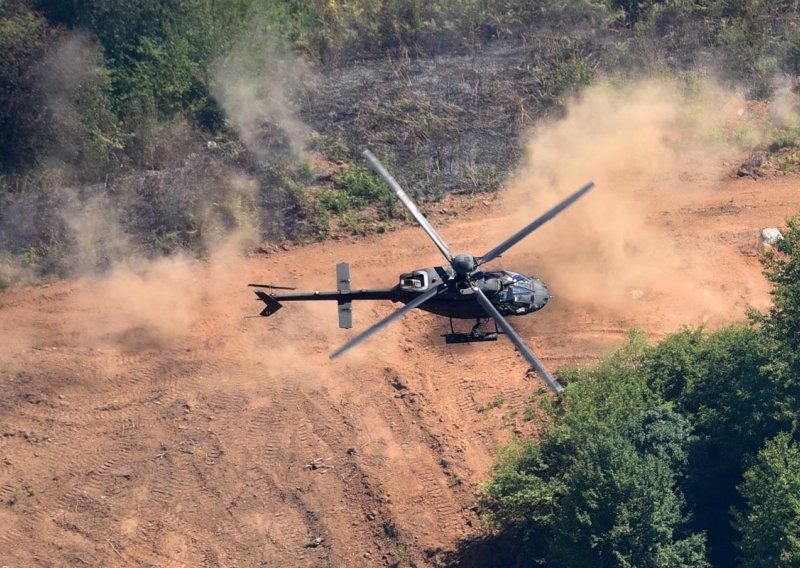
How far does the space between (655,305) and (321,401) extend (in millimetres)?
11337

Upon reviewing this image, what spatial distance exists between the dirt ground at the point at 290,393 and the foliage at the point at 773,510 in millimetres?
7157

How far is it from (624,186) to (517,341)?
14035 mm

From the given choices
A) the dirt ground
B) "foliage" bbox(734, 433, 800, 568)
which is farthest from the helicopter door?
"foliage" bbox(734, 433, 800, 568)

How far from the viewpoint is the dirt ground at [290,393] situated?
30.2 m

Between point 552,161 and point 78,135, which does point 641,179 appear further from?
point 78,135

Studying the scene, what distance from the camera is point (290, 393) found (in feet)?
107

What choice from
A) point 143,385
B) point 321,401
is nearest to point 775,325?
point 321,401

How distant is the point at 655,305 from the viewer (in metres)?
33.8

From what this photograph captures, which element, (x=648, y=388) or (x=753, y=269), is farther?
(x=753, y=269)

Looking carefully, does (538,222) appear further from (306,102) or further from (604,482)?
(306,102)

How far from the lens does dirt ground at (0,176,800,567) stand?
3025 cm

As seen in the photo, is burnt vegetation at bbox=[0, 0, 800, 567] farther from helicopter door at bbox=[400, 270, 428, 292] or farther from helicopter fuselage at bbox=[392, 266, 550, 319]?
helicopter door at bbox=[400, 270, 428, 292]

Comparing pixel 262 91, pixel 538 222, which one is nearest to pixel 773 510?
pixel 538 222

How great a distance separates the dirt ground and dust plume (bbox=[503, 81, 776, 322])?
0.17 meters
